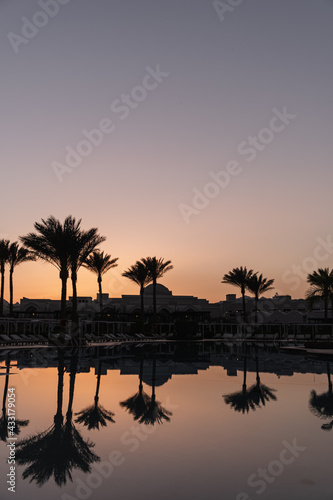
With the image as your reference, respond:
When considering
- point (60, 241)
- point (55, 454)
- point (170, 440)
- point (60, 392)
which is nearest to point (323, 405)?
point (170, 440)

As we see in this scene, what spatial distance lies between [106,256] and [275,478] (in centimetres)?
4065

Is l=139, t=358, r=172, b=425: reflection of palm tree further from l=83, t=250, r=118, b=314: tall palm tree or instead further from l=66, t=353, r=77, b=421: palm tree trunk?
l=83, t=250, r=118, b=314: tall palm tree

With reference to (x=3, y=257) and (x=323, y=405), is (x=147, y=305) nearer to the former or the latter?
(x=3, y=257)

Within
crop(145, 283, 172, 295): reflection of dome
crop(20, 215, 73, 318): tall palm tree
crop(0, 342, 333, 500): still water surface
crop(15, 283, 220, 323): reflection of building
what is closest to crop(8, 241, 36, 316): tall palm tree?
crop(20, 215, 73, 318): tall palm tree

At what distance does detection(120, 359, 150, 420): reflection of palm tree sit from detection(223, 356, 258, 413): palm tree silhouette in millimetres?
1545

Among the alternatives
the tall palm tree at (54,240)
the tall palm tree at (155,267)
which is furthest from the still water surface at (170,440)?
the tall palm tree at (155,267)

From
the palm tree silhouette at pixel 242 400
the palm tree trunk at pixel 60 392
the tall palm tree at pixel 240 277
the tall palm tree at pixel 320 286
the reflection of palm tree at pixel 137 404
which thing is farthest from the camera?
the tall palm tree at pixel 240 277

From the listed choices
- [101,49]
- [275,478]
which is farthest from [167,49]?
[275,478]

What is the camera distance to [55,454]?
5484 mm

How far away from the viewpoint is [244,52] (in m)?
11.6

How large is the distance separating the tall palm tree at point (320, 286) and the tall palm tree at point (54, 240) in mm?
23981

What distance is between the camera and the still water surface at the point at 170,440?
442 cm

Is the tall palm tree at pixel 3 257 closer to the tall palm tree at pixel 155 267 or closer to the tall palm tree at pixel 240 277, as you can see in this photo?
the tall palm tree at pixel 155 267

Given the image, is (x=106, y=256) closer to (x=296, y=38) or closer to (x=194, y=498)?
(x=296, y=38)
